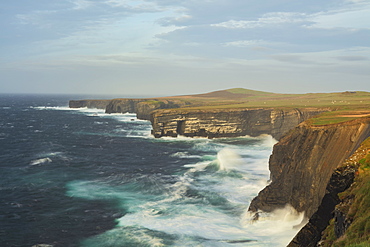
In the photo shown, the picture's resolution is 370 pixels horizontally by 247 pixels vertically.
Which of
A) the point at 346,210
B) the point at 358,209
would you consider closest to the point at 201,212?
the point at 346,210

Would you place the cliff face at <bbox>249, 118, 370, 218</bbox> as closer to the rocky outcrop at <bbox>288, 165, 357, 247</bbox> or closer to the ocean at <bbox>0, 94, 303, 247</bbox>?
the ocean at <bbox>0, 94, 303, 247</bbox>

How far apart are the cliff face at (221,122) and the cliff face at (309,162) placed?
58.9 metres

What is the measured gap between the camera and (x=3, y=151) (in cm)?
7494

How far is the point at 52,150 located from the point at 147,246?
2089 inches

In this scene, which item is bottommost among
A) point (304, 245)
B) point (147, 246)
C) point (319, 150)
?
point (147, 246)

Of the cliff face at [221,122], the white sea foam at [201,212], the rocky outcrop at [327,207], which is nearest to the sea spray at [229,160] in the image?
the white sea foam at [201,212]

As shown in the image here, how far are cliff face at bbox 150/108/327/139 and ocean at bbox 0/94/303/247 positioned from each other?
19441 millimetres

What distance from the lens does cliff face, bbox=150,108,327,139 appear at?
9806cm

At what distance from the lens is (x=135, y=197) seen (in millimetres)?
43188

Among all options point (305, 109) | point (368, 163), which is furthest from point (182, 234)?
point (305, 109)

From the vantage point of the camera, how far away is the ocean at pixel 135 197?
32.2 metres

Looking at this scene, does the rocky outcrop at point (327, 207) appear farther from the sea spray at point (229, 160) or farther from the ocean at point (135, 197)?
the sea spray at point (229, 160)

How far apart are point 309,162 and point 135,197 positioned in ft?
68.5

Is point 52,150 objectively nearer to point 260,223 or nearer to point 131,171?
point 131,171
